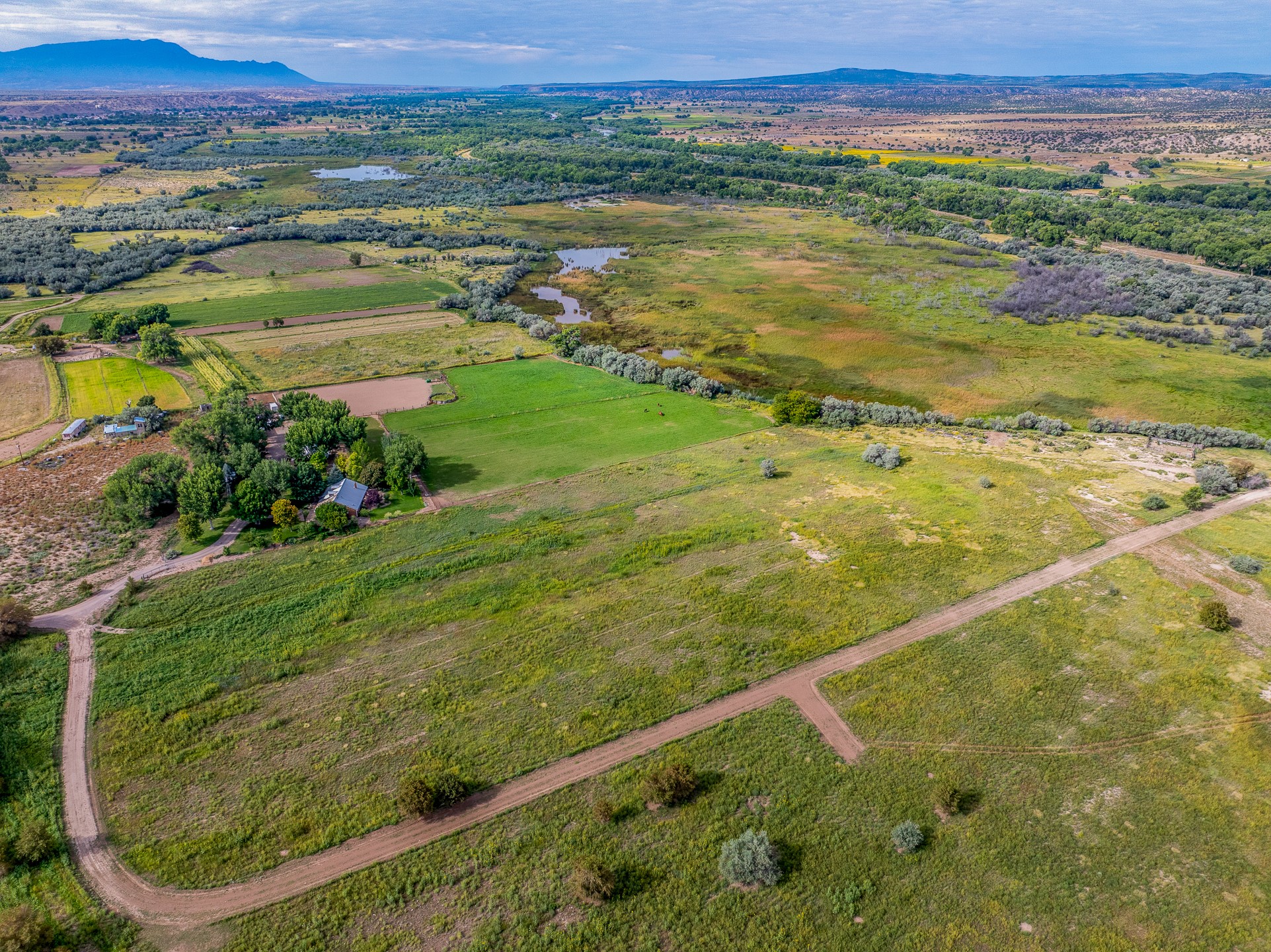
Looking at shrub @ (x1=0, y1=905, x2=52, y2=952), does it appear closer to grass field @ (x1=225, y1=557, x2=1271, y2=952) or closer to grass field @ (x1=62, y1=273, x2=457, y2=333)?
grass field @ (x1=225, y1=557, x2=1271, y2=952)

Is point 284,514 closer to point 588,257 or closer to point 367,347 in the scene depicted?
point 367,347

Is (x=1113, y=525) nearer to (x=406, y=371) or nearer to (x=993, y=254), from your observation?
(x=406, y=371)

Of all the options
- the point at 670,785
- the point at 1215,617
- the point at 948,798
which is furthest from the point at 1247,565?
the point at 670,785

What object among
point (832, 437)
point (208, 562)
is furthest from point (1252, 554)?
point (208, 562)

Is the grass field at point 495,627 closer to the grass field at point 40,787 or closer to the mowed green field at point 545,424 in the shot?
the grass field at point 40,787

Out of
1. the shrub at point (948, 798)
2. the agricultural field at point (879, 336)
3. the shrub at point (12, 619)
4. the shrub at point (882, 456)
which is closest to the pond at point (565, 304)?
the agricultural field at point (879, 336)

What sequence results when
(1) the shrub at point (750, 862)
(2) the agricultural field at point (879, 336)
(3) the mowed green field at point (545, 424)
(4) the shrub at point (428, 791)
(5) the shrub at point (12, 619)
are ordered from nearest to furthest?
1. (1) the shrub at point (750, 862)
2. (4) the shrub at point (428, 791)
3. (5) the shrub at point (12, 619)
4. (3) the mowed green field at point (545, 424)
5. (2) the agricultural field at point (879, 336)
